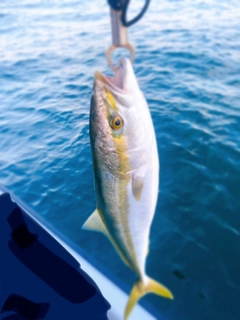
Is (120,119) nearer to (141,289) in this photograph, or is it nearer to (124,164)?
(124,164)

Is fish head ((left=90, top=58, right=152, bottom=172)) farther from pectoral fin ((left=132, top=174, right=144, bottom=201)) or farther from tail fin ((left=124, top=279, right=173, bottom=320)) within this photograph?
tail fin ((left=124, top=279, right=173, bottom=320))

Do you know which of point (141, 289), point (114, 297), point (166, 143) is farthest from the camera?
point (166, 143)

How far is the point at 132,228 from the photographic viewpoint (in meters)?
1.51

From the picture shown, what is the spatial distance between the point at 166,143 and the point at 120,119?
3.90 metres

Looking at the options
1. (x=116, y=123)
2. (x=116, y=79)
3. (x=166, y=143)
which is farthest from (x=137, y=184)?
(x=166, y=143)

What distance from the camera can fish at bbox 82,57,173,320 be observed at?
51.1 inches

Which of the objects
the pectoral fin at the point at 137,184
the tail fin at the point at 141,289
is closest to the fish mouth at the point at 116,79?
the pectoral fin at the point at 137,184

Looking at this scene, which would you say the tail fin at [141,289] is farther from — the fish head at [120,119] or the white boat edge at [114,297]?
the white boat edge at [114,297]

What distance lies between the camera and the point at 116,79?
1.35 m

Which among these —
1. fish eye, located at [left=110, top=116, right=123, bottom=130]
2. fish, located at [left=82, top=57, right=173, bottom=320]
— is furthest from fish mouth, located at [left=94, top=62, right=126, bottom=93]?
fish eye, located at [left=110, top=116, right=123, bottom=130]

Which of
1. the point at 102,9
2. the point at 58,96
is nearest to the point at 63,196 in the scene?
the point at 58,96

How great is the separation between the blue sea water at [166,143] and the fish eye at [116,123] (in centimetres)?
192

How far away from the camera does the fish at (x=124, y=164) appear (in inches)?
51.1

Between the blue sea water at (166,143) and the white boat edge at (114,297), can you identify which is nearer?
the white boat edge at (114,297)
